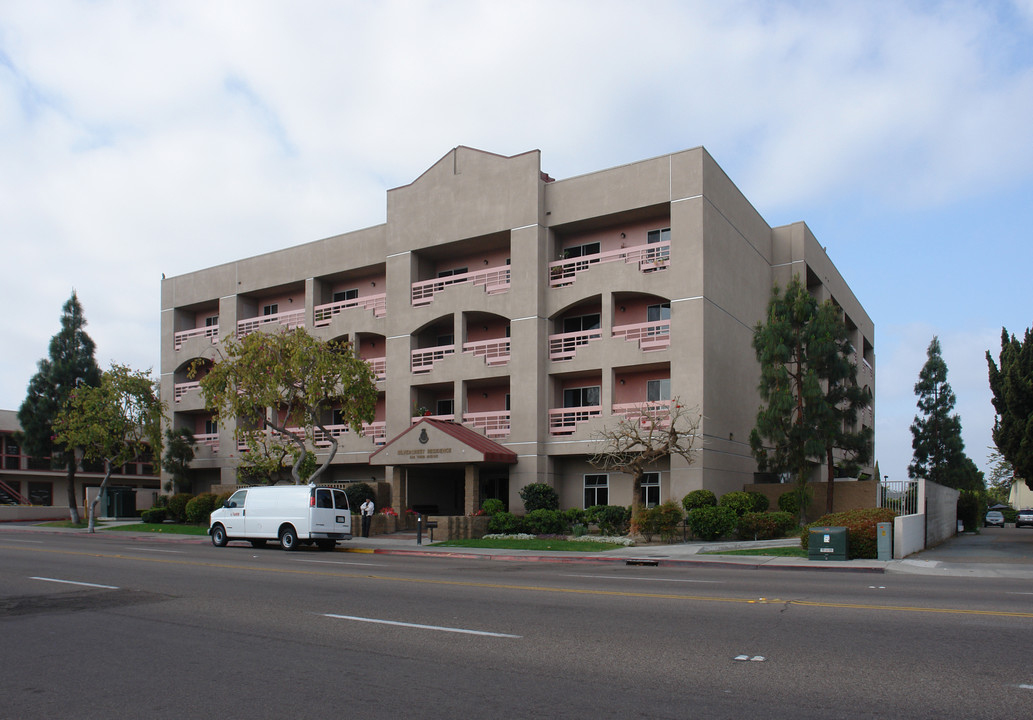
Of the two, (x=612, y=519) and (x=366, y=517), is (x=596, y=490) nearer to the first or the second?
(x=612, y=519)

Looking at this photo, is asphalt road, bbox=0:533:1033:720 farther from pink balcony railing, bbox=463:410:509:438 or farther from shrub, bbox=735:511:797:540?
pink balcony railing, bbox=463:410:509:438

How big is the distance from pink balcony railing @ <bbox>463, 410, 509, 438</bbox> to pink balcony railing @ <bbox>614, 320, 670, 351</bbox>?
624 centimetres

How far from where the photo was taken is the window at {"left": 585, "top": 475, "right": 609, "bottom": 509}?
35.3 meters

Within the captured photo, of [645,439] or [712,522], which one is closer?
[712,522]

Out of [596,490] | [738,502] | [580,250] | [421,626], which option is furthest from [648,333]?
[421,626]

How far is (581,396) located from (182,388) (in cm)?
2640

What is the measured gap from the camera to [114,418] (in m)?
42.9

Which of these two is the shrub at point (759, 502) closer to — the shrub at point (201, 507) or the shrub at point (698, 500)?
the shrub at point (698, 500)

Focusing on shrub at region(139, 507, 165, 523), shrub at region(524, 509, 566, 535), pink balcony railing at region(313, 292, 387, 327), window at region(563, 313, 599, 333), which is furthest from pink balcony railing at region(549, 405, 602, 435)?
shrub at region(139, 507, 165, 523)

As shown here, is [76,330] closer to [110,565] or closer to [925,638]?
[110,565]

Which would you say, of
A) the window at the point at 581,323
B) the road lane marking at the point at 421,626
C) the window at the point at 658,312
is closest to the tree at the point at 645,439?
the window at the point at 658,312

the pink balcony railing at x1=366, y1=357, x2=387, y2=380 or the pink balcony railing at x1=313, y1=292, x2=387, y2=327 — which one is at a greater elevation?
the pink balcony railing at x1=313, y1=292, x2=387, y2=327

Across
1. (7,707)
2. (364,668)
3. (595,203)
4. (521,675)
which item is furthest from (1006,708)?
(595,203)

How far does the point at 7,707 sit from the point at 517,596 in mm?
7817
